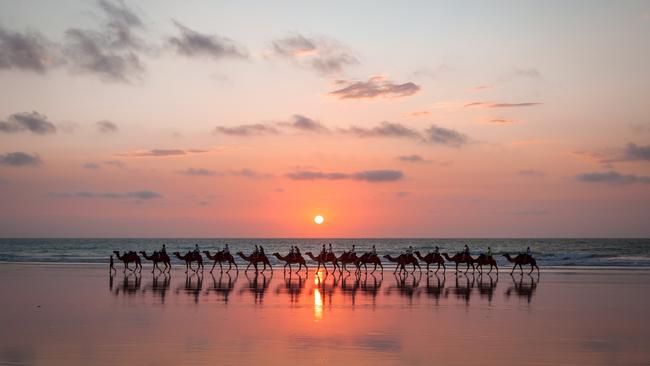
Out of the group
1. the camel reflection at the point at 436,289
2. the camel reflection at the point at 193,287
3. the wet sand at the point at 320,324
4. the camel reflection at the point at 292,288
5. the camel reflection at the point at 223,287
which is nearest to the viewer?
the wet sand at the point at 320,324

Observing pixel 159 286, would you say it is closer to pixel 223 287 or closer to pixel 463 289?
pixel 223 287

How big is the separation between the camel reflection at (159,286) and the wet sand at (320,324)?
0.22 ft

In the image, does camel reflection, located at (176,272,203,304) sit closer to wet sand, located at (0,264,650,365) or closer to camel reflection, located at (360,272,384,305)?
wet sand, located at (0,264,650,365)

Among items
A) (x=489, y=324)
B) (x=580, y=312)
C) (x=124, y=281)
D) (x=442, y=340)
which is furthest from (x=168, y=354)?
(x=124, y=281)

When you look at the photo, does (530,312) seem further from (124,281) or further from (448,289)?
(124,281)

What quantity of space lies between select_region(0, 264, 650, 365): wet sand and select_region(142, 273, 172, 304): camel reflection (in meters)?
0.07

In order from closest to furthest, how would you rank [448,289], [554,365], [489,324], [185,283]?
[554,365] → [489,324] → [448,289] → [185,283]

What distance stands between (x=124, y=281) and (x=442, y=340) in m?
19.3

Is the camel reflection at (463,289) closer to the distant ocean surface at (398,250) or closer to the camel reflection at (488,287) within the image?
the camel reflection at (488,287)

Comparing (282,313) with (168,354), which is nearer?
(168,354)

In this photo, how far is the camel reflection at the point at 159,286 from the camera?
76.7 ft

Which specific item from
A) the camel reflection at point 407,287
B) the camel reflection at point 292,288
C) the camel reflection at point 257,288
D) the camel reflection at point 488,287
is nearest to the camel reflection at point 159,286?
the camel reflection at point 257,288

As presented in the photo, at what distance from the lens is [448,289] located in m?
27.3

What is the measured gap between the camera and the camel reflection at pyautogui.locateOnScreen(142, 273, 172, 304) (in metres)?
23.4
